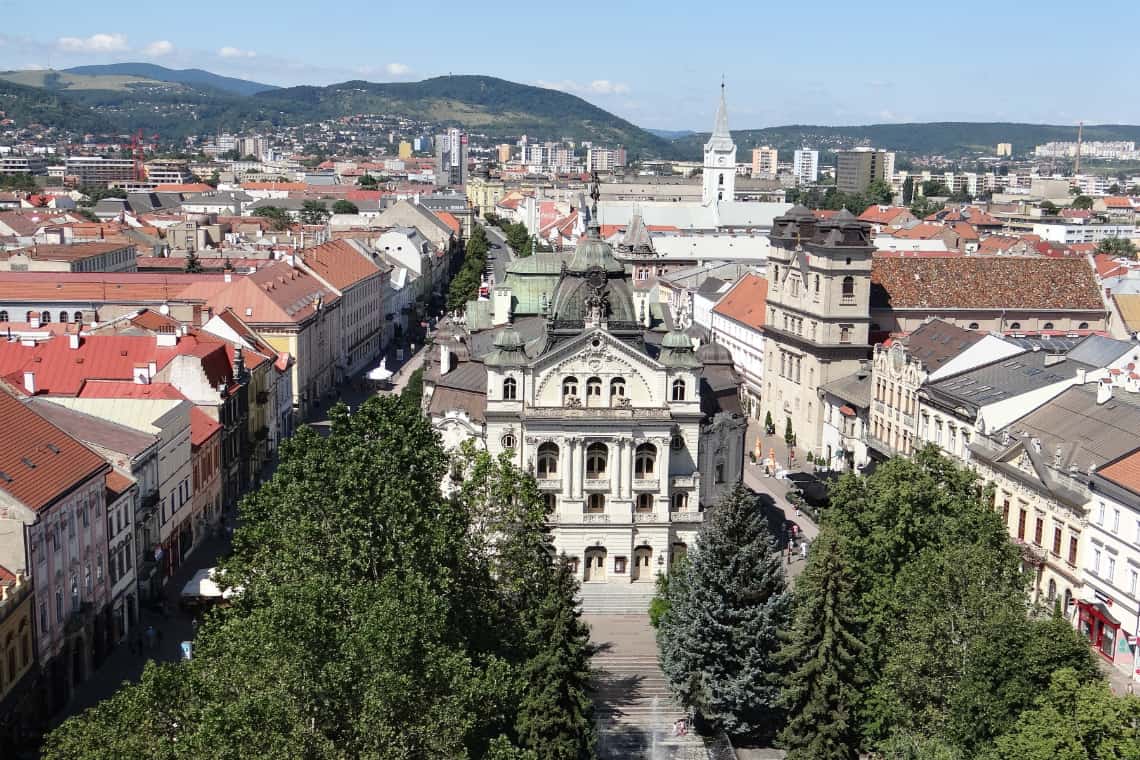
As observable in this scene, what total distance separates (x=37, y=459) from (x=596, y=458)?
2949cm

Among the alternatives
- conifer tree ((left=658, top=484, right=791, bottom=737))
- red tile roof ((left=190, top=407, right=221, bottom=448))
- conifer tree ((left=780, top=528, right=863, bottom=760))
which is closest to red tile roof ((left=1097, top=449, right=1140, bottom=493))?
conifer tree ((left=658, top=484, right=791, bottom=737))

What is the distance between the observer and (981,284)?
111m

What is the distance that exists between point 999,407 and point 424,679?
4822cm

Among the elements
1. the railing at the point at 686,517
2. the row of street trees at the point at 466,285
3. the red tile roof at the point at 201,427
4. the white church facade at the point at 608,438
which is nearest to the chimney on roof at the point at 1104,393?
the white church facade at the point at 608,438

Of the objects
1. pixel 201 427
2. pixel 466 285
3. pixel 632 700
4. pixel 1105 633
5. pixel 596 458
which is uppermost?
pixel 201 427

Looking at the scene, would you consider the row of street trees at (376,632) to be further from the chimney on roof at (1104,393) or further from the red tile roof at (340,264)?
the red tile roof at (340,264)

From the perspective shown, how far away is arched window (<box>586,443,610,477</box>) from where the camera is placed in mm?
72875

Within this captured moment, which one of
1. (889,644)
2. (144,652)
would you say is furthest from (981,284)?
(144,652)

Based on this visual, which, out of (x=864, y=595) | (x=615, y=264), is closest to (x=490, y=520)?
(x=864, y=595)

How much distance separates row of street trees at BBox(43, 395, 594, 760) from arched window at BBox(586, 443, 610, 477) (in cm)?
1497

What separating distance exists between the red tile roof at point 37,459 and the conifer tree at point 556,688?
19.4 metres

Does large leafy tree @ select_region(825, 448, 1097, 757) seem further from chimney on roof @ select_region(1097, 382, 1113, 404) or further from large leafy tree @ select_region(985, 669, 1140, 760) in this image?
chimney on roof @ select_region(1097, 382, 1113, 404)

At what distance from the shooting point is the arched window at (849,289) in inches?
4018

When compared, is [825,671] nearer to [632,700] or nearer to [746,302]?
[632,700]
